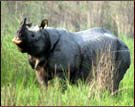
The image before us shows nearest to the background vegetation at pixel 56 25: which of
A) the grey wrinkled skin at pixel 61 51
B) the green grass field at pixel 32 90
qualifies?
the green grass field at pixel 32 90

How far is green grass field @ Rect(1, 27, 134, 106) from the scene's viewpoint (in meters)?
7.93

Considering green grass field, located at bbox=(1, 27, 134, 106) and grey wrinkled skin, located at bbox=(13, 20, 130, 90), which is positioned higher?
grey wrinkled skin, located at bbox=(13, 20, 130, 90)

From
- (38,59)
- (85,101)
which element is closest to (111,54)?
(38,59)

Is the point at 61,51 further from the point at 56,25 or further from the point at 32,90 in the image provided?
the point at 56,25

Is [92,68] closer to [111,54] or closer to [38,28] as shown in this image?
[111,54]

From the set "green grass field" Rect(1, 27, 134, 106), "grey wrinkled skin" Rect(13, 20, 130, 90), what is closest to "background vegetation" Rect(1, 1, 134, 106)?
"green grass field" Rect(1, 27, 134, 106)

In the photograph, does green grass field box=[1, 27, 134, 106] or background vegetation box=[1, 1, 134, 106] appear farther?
background vegetation box=[1, 1, 134, 106]

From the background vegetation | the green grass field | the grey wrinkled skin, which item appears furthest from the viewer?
the grey wrinkled skin

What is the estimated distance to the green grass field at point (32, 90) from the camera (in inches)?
312

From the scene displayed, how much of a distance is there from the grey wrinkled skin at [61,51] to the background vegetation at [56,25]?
25cm

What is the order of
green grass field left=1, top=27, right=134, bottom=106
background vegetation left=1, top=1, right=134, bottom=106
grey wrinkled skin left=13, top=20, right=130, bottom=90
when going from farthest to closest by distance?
grey wrinkled skin left=13, top=20, right=130, bottom=90
background vegetation left=1, top=1, right=134, bottom=106
green grass field left=1, top=27, right=134, bottom=106

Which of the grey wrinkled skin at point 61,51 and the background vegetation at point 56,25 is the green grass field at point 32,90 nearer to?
the background vegetation at point 56,25

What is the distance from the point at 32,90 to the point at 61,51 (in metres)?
0.72

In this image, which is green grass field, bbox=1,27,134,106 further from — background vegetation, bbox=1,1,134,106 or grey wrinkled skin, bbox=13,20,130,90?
grey wrinkled skin, bbox=13,20,130,90
